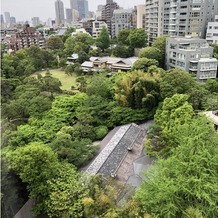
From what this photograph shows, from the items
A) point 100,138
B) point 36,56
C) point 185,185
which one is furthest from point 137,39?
point 185,185

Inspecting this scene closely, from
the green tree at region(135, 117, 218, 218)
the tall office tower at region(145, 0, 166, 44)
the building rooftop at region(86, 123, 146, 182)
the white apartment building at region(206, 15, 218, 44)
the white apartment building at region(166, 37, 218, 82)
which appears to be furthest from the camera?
the tall office tower at region(145, 0, 166, 44)

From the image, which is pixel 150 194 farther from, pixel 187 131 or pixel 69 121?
pixel 69 121

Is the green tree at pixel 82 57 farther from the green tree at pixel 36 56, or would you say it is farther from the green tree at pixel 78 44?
the green tree at pixel 36 56

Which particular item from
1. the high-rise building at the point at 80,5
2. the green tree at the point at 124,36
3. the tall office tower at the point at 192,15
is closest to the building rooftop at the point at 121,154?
the tall office tower at the point at 192,15

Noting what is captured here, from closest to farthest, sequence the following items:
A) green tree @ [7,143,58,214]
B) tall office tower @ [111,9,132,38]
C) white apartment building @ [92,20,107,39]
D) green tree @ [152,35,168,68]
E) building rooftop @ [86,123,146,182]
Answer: green tree @ [7,143,58,214] → building rooftop @ [86,123,146,182] → green tree @ [152,35,168,68] → white apartment building @ [92,20,107,39] → tall office tower @ [111,9,132,38]

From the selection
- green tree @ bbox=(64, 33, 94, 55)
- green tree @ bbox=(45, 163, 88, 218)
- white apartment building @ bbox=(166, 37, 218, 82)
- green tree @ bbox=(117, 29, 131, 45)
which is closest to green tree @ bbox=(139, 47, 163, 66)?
white apartment building @ bbox=(166, 37, 218, 82)

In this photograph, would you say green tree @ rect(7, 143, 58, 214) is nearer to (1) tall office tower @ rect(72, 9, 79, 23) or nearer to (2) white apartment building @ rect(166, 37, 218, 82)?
(2) white apartment building @ rect(166, 37, 218, 82)

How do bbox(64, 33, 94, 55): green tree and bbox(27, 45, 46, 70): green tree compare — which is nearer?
bbox(27, 45, 46, 70): green tree

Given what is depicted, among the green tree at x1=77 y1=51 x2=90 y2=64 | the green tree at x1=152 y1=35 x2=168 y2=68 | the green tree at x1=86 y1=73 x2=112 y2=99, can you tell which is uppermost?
the green tree at x1=152 y1=35 x2=168 y2=68
